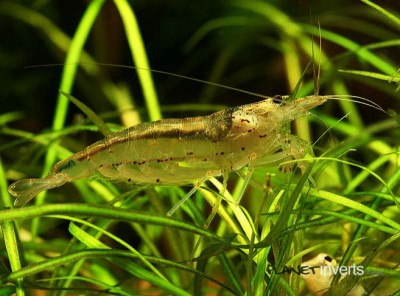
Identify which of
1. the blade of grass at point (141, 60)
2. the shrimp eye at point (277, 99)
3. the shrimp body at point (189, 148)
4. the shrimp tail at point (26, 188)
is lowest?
the shrimp tail at point (26, 188)

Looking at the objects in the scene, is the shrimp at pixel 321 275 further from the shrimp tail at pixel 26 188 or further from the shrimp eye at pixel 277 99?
the shrimp tail at pixel 26 188

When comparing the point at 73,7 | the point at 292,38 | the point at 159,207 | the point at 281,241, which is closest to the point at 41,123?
the point at 73,7

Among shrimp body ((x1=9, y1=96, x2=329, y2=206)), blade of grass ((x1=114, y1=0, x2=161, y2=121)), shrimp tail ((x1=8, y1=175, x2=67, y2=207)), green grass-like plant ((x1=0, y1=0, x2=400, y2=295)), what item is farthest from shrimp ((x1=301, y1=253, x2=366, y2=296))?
blade of grass ((x1=114, y1=0, x2=161, y2=121))

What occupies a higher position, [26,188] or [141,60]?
[141,60]

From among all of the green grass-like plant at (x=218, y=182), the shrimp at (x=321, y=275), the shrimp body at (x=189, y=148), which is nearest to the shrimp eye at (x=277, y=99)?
the shrimp body at (x=189, y=148)

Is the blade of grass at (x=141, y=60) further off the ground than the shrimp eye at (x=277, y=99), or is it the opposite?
the blade of grass at (x=141, y=60)

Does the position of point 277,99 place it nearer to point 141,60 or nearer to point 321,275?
point 321,275

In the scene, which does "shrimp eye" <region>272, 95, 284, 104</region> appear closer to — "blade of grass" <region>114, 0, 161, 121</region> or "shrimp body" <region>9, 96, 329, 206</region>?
"shrimp body" <region>9, 96, 329, 206</region>

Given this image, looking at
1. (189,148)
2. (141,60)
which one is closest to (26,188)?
(189,148)
